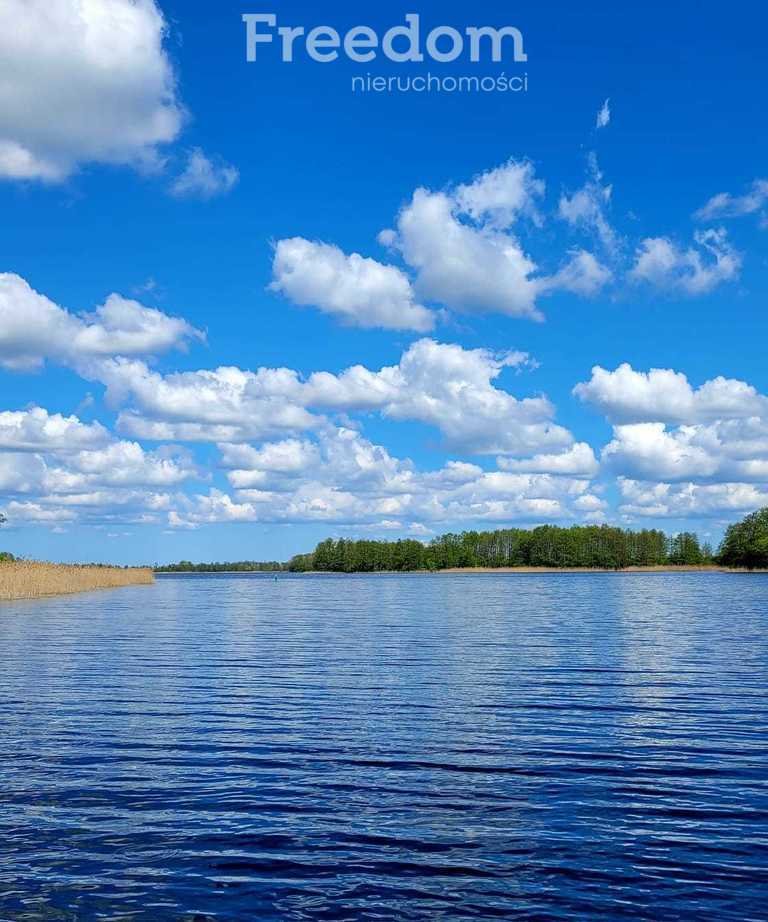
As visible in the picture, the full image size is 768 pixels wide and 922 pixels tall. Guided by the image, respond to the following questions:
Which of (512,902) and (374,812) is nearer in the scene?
(512,902)

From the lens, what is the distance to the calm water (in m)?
12.9

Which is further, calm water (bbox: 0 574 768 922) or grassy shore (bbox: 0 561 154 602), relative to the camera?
grassy shore (bbox: 0 561 154 602)

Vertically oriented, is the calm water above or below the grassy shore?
below

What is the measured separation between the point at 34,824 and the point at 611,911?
10.0 meters

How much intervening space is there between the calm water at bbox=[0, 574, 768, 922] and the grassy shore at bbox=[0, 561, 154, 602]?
49787mm

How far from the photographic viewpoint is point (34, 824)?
16.0 m

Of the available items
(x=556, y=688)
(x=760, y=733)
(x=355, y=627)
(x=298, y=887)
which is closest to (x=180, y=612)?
(x=355, y=627)

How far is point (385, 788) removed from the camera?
1847 centimetres

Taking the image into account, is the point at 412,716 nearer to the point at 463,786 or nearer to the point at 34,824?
the point at 463,786

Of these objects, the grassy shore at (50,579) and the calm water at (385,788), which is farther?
the grassy shore at (50,579)

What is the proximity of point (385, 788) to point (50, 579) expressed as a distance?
88.6m

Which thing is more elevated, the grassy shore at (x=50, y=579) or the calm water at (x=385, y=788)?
the grassy shore at (x=50, y=579)

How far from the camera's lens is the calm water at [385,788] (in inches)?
509

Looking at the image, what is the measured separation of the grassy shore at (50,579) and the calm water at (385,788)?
4979 centimetres
